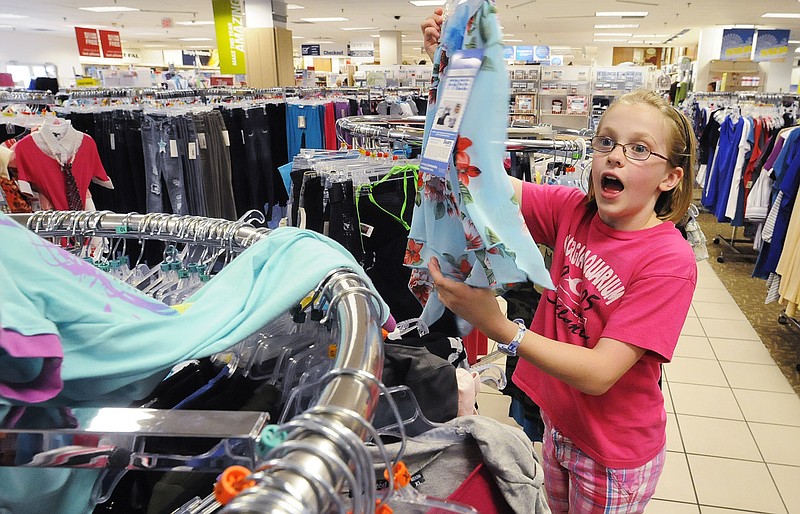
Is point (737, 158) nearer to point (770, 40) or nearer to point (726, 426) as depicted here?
point (726, 426)

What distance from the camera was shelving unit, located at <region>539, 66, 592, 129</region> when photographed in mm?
8281

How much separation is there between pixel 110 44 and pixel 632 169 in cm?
1511

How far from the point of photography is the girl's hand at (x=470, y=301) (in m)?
0.91

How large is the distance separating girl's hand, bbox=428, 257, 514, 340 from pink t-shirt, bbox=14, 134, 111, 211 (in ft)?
8.86

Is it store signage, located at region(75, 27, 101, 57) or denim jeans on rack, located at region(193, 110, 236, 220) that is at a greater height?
store signage, located at region(75, 27, 101, 57)

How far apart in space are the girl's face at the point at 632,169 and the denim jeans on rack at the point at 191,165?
306 centimetres

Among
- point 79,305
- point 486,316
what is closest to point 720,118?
point 486,316

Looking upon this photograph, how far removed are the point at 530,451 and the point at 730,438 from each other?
2.54m

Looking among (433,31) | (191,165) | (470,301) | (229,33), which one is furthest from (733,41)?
(470,301)

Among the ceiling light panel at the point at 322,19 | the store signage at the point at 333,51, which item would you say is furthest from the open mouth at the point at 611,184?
the store signage at the point at 333,51

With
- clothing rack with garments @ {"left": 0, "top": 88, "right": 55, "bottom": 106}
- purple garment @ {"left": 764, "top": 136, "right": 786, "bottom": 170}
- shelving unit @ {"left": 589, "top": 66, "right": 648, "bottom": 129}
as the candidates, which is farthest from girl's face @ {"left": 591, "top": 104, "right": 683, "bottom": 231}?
shelving unit @ {"left": 589, "top": 66, "right": 648, "bottom": 129}

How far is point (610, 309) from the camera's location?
1195mm

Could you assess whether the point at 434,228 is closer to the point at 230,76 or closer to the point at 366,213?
the point at 366,213

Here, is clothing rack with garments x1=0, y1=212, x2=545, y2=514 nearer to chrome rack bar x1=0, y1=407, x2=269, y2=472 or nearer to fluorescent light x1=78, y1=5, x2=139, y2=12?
chrome rack bar x1=0, y1=407, x2=269, y2=472
